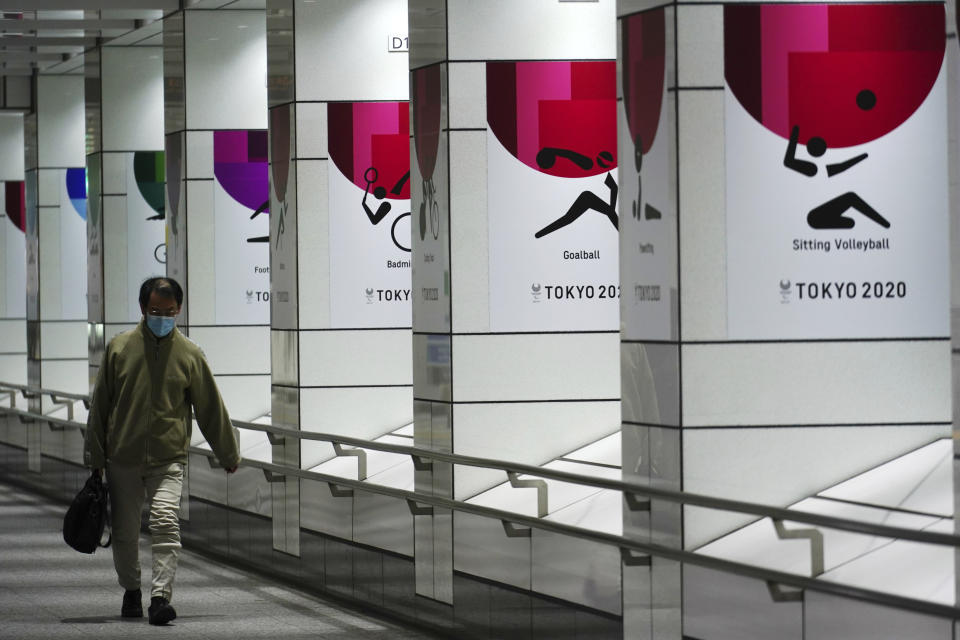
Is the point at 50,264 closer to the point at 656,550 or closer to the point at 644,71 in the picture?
the point at 644,71

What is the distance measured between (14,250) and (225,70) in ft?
35.0

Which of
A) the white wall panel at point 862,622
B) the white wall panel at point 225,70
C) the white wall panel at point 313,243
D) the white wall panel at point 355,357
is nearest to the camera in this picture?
the white wall panel at point 862,622

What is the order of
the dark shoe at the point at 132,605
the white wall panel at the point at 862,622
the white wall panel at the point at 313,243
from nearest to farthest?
the white wall panel at the point at 862,622
the dark shoe at the point at 132,605
the white wall panel at the point at 313,243

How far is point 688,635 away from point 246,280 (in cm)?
790

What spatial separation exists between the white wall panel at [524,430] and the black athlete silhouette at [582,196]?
0.94m

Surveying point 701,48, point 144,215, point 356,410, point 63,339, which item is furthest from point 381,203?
point 63,339

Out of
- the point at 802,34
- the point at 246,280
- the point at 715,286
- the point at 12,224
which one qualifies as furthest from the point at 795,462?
the point at 12,224

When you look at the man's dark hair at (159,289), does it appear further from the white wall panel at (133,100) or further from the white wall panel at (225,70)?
the white wall panel at (133,100)

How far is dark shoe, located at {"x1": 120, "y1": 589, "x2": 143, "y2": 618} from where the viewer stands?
376 inches

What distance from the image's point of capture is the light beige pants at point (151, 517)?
364 inches

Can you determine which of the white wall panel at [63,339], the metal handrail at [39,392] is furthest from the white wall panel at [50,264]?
the metal handrail at [39,392]

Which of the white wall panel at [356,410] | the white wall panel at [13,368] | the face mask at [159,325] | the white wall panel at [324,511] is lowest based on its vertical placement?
the white wall panel at [324,511]

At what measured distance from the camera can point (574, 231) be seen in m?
9.72

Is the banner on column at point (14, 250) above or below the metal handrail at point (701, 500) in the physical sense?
above
